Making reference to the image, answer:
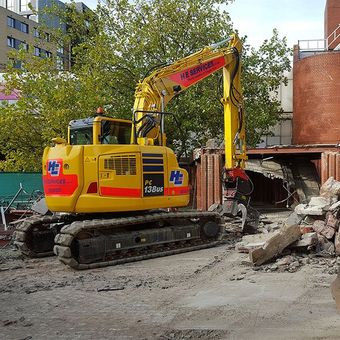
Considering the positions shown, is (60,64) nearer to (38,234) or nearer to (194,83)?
(194,83)

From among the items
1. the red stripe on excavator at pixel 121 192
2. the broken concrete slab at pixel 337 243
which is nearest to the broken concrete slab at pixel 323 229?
the broken concrete slab at pixel 337 243

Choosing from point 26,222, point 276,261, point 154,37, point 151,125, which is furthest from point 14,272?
Answer: point 154,37

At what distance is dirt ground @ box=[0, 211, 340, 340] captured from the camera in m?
5.65

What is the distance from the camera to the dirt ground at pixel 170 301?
5.65 meters

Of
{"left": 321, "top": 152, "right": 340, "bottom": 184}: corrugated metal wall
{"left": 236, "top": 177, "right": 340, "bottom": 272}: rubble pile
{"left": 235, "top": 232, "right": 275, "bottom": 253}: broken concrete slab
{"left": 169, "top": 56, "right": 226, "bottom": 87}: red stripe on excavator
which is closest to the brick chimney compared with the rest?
{"left": 321, "top": 152, "right": 340, "bottom": 184}: corrugated metal wall

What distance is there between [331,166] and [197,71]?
Result: 721 centimetres

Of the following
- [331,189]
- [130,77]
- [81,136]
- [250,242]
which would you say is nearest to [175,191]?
[250,242]

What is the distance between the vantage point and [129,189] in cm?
1011

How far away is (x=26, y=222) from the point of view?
10656 mm

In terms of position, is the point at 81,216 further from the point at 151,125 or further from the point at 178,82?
the point at 178,82

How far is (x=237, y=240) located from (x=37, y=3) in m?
67.1

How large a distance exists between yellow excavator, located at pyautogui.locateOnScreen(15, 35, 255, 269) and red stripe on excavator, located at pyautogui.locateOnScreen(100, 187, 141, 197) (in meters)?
0.02

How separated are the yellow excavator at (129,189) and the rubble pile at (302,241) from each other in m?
1.61

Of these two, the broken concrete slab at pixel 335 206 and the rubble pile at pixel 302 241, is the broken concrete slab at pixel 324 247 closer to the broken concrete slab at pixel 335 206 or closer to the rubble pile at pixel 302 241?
the rubble pile at pixel 302 241
